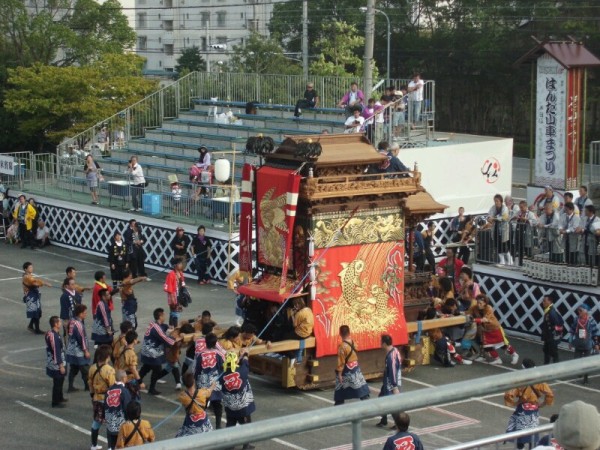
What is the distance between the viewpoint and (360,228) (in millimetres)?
19000

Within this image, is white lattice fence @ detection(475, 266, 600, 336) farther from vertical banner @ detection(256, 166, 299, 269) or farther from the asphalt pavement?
vertical banner @ detection(256, 166, 299, 269)

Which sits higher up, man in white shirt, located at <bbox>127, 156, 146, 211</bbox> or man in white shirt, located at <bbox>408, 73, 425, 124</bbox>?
man in white shirt, located at <bbox>408, 73, 425, 124</bbox>

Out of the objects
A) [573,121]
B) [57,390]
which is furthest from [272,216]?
[573,121]

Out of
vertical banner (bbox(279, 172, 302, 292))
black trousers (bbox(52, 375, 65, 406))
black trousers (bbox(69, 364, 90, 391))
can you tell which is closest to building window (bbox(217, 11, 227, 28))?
vertical banner (bbox(279, 172, 302, 292))

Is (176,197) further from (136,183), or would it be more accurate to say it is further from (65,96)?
(65,96)

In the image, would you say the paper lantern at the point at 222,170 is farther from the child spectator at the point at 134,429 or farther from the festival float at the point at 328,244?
the child spectator at the point at 134,429

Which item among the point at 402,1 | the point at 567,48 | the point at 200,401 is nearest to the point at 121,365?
the point at 200,401

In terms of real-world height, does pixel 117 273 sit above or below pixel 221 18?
below

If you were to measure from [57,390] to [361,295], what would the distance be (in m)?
4.99

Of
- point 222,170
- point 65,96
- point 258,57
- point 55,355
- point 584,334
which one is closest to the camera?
point 55,355

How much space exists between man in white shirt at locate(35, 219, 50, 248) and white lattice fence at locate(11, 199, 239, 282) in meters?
0.34

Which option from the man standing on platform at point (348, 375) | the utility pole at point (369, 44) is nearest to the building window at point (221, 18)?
the utility pole at point (369, 44)

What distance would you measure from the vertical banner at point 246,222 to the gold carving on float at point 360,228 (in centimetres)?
155

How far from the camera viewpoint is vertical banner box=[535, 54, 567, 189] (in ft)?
83.4
